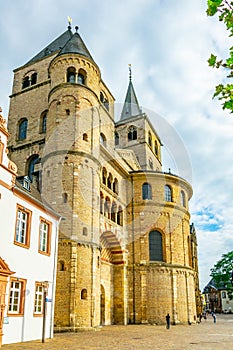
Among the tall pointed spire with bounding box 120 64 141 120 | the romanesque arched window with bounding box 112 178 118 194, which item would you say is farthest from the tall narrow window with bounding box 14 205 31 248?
the tall pointed spire with bounding box 120 64 141 120

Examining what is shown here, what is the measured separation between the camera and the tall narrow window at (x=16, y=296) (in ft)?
50.9

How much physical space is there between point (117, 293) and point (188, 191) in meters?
14.8

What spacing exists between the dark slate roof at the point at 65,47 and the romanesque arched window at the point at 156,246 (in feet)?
57.4

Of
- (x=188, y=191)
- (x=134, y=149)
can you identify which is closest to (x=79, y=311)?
(x=188, y=191)

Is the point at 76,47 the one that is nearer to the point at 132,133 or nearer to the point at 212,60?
the point at 132,133

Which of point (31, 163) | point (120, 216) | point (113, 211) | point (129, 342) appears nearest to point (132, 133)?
point (120, 216)

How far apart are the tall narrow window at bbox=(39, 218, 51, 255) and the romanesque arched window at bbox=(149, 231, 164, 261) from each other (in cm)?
1659

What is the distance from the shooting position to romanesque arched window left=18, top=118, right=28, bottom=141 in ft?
107

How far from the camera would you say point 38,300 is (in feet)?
57.5

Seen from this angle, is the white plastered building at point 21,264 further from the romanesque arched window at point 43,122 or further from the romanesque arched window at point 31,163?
the romanesque arched window at point 43,122

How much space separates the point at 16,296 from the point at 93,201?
10.9 metres

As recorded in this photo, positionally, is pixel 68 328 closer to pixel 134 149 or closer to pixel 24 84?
pixel 24 84

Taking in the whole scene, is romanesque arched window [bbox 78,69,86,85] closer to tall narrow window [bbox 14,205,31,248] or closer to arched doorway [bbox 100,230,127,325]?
arched doorway [bbox 100,230,127,325]

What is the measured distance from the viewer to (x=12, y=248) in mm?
15742
